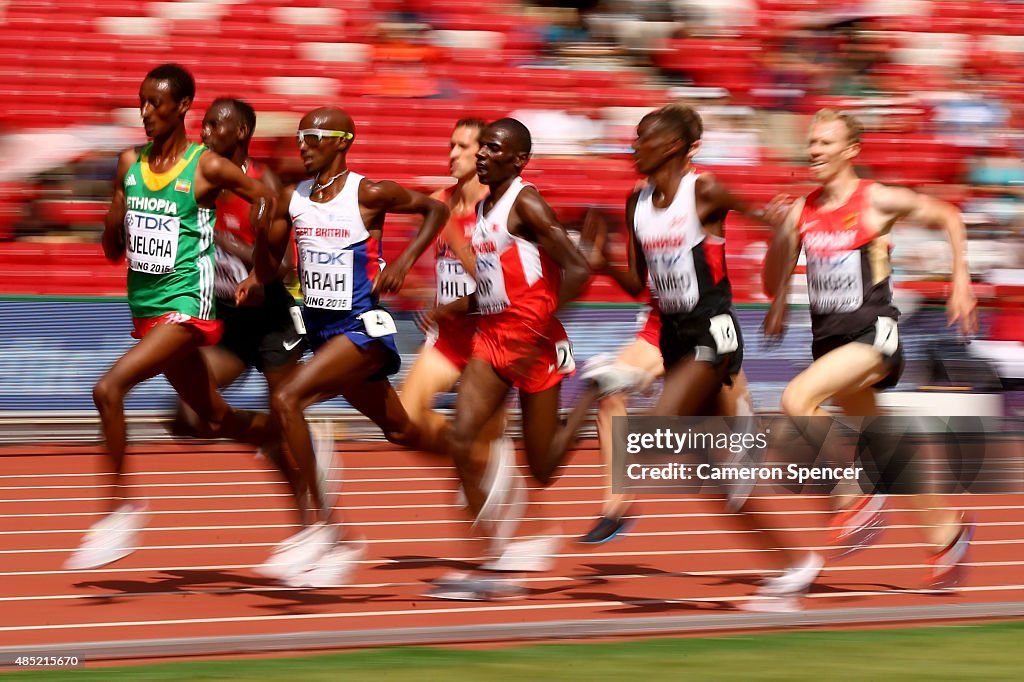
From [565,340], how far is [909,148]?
9972mm

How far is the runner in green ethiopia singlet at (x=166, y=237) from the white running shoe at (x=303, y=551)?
1.01 m

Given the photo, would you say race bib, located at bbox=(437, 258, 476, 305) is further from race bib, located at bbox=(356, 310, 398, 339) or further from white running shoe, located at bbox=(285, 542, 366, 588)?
white running shoe, located at bbox=(285, 542, 366, 588)

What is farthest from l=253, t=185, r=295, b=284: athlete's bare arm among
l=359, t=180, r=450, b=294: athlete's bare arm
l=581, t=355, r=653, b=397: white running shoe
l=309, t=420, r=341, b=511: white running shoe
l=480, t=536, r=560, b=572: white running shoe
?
l=480, t=536, r=560, b=572: white running shoe

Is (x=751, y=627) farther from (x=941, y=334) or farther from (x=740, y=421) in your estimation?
(x=941, y=334)

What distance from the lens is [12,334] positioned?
10.4m

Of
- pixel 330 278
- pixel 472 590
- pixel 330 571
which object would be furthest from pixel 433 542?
pixel 330 278

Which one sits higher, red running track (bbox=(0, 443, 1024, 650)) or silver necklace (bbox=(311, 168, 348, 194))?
silver necklace (bbox=(311, 168, 348, 194))

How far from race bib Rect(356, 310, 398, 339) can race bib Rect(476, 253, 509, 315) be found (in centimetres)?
39

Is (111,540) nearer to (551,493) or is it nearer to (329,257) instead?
(329,257)

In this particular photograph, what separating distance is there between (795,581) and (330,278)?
7.35 ft

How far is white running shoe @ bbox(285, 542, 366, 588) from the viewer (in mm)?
6172

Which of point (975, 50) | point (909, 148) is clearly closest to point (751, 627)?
point (909, 148)

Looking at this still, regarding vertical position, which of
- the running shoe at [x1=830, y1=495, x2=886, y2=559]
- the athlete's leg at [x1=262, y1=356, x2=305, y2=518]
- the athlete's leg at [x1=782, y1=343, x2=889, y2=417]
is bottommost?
the running shoe at [x1=830, y1=495, x2=886, y2=559]

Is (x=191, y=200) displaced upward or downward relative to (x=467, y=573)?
upward
